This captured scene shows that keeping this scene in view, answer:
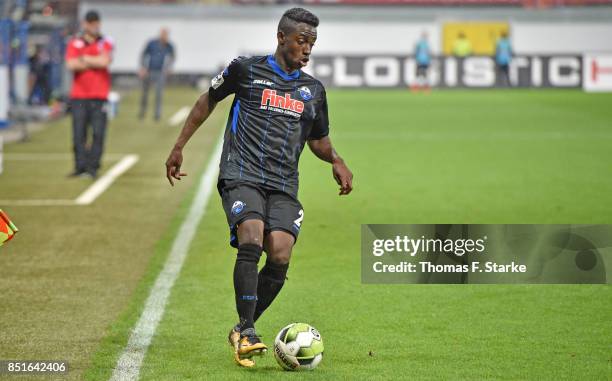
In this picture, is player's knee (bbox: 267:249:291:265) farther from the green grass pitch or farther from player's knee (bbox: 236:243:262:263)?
the green grass pitch

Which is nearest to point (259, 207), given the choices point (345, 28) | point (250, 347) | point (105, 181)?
point (250, 347)

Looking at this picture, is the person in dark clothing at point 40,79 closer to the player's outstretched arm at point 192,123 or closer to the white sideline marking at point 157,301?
the white sideline marking at point 157,301

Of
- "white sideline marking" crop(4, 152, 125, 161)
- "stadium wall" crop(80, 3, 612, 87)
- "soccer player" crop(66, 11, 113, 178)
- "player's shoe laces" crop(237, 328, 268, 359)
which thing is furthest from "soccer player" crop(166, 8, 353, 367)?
"stadium wall" crop(80, 3, 612, 87)

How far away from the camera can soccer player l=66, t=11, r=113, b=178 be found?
16.7 m

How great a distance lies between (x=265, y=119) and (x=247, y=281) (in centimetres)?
100

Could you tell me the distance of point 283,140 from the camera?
7.23 meters

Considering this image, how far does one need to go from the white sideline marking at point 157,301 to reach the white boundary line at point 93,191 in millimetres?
1303

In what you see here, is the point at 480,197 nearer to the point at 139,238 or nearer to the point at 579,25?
the point at 139,238

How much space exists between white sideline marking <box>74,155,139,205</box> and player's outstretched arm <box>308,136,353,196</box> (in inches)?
292

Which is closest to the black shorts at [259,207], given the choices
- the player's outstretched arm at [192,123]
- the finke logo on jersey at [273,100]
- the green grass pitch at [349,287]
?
the player's outstretched arm at [192,123]

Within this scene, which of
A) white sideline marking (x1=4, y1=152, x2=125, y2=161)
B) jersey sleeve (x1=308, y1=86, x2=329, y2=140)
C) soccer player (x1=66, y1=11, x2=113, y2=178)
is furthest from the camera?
white sideline marking (x1=4, y1=152, x2=125, y2=161)

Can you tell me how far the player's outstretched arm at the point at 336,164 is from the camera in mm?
7477

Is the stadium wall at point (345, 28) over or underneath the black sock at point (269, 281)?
underneath

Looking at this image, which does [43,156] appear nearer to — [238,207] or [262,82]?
[262,82]
